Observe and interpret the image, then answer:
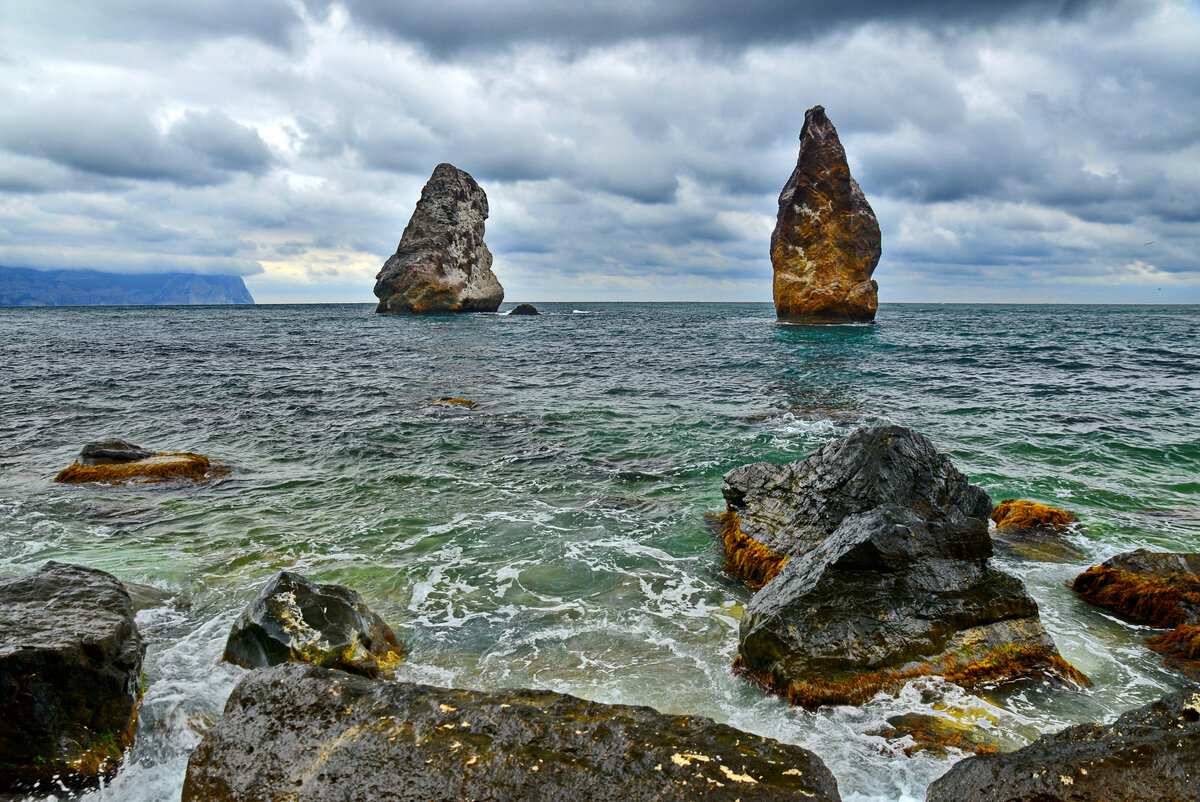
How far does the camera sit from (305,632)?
4465 mm

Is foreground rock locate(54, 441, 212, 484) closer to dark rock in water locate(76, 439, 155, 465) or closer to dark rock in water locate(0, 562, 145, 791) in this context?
dark rock in water locate(76, 439, 155, 465)

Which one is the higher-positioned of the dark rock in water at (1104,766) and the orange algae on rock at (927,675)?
the dark rock in water at (1104,766)

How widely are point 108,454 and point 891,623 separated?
12204 millimetres

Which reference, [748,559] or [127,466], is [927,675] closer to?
[748,559]

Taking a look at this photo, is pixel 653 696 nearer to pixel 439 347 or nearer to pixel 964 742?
pixel 964 742

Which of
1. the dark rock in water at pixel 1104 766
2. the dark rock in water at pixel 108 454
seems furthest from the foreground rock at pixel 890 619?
the dark rock in water at pixel 108 454

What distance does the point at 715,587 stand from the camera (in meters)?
6.46

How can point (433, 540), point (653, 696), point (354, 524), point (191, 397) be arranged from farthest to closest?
point (191, 397) → point (354, 524) → point (433, 540) → point (653, 696)

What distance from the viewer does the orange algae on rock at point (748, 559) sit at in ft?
21.4

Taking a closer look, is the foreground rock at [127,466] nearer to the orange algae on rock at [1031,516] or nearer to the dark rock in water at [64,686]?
the dark rock in water at [64,686]

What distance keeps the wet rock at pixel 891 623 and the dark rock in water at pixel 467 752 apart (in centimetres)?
191

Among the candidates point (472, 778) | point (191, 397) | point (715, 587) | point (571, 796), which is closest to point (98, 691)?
point (472, 778)

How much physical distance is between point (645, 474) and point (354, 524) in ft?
15.4

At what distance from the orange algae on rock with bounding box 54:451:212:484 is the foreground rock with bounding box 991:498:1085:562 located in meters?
12.0
